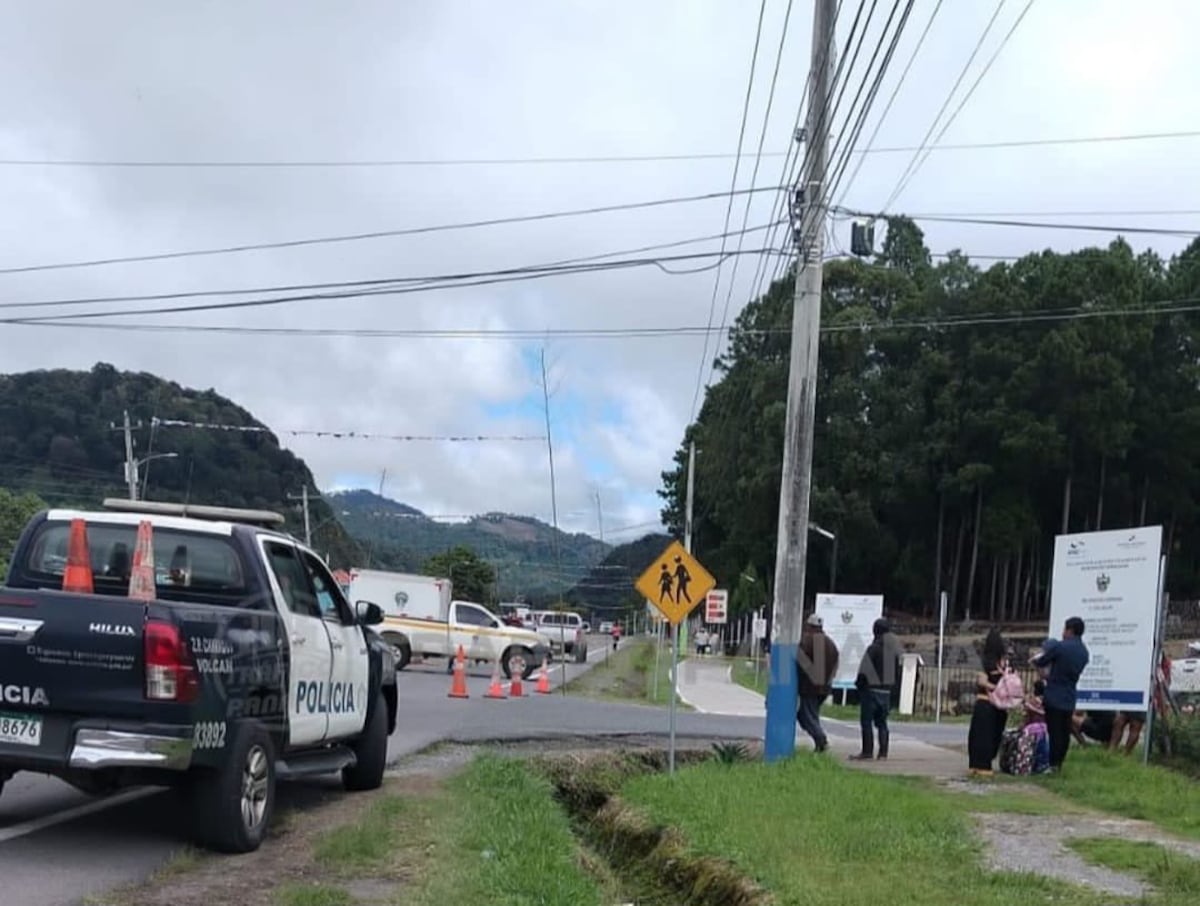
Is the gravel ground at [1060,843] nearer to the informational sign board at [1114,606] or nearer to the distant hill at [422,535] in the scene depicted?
the informational sign board at [1114,606]

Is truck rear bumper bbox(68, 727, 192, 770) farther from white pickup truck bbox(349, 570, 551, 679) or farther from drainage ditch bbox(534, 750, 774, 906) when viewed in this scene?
white pickup truck bbox(349, 570, 551, 679)

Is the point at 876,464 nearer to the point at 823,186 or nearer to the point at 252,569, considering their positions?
the point at 823,186

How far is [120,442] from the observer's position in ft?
148

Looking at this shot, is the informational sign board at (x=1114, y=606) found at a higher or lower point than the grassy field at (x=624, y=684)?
higher

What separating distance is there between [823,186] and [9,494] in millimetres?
46270

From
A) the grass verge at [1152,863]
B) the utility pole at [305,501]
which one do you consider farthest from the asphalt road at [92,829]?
the utility pole at [305,501]

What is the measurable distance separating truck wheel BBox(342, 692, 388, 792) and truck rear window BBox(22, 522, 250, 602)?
102 inches

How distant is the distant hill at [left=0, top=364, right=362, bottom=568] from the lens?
41906mm

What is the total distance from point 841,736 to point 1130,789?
961cm

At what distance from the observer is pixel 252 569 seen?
9258 mm

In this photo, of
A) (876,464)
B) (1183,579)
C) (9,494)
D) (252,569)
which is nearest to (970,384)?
(876,464)

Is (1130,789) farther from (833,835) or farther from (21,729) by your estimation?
(21,729)

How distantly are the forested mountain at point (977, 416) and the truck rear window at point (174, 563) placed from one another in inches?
1662

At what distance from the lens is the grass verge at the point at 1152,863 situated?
7.75 m
